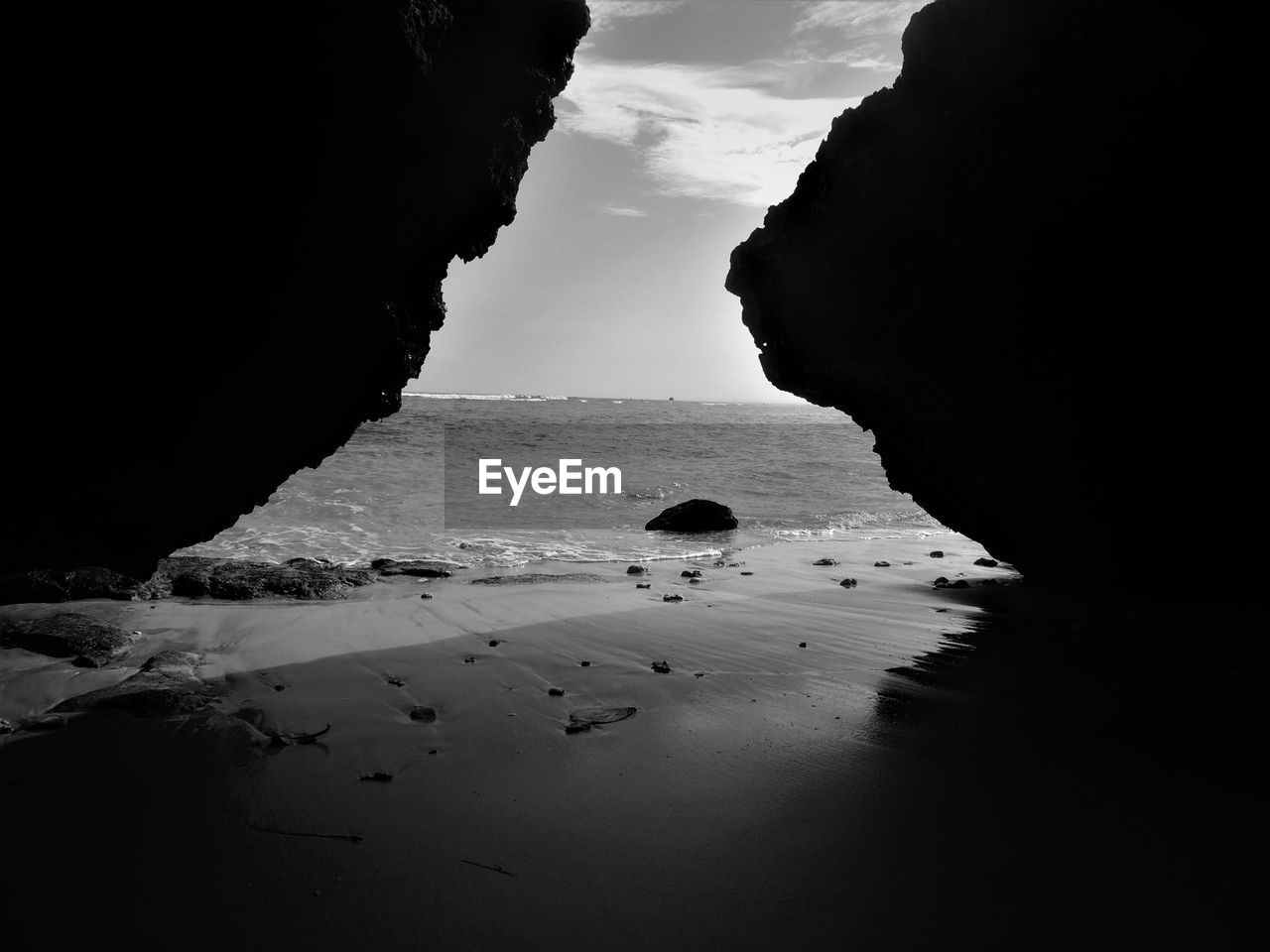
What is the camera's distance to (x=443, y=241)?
20.1ft

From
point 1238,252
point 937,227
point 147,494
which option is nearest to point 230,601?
point 147,494

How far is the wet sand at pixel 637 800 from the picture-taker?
2510 millimetres

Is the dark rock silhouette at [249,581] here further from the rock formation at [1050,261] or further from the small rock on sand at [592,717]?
the rock formation at [1050,261]

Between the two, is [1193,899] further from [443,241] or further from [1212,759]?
[443,241]

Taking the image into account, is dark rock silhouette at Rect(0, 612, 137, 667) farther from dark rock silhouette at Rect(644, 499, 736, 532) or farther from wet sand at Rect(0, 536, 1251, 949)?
dark rock silhouette at Rect(644, 499, 736, 532)

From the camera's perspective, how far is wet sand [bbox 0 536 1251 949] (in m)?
2.51

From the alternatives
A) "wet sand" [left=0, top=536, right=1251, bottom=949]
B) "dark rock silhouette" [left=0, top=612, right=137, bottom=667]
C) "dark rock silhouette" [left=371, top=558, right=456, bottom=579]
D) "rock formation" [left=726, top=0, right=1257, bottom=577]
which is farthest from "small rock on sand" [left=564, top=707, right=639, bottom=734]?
"dark rock silhouette" [left=371, top=558, right=456, bottom=579]

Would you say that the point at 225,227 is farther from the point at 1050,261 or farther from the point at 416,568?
the point at 1050,261

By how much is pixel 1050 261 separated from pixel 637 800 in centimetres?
491

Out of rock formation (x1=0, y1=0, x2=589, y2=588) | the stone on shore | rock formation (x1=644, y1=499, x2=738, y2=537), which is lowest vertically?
the stone on shore

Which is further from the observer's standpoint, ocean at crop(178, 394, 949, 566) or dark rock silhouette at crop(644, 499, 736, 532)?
dark rock silhouette at crop(644, 499, 736, 532)

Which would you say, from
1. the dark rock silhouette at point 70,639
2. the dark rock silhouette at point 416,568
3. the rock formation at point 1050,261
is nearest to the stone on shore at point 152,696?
the dark rock silhouette at point 70,639

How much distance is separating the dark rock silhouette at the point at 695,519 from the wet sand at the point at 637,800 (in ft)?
23.3

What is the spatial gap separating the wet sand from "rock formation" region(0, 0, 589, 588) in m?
1.39
